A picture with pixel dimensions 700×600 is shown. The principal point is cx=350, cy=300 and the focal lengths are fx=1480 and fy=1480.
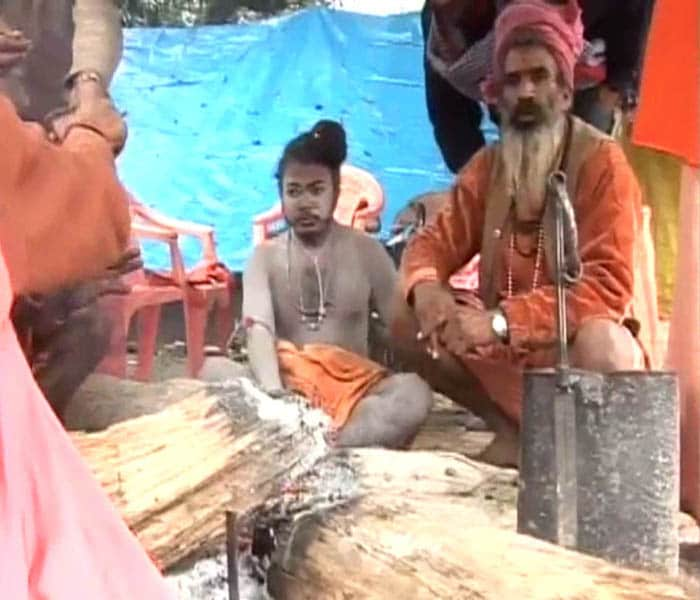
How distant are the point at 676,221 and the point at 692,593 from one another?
341mm

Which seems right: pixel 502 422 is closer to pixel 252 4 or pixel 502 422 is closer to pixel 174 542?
pixel 174 542

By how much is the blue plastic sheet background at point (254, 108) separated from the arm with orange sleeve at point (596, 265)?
0.14 m

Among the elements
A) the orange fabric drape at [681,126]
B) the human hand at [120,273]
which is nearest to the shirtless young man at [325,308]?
the human hand at [120,273]

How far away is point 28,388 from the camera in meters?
1.14

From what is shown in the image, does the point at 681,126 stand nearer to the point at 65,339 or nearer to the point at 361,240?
the point at 361,240

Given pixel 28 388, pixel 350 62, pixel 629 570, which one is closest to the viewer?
pixel 28 388

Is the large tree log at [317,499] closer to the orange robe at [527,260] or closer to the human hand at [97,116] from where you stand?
the orange robe at [527,260]

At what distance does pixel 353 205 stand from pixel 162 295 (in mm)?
196

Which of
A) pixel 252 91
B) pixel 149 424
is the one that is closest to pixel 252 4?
pixel 252 91

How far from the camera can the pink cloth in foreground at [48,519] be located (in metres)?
1.07

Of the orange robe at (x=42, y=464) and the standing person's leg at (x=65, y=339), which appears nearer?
the orange robe at (x=42, y=464)

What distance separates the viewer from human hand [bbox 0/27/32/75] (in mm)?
1330

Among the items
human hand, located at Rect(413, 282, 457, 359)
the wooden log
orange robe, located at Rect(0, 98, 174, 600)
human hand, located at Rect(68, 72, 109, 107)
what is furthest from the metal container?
human hand, located at Rect(68, 72, 109, 107)

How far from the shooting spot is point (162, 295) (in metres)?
1.35
